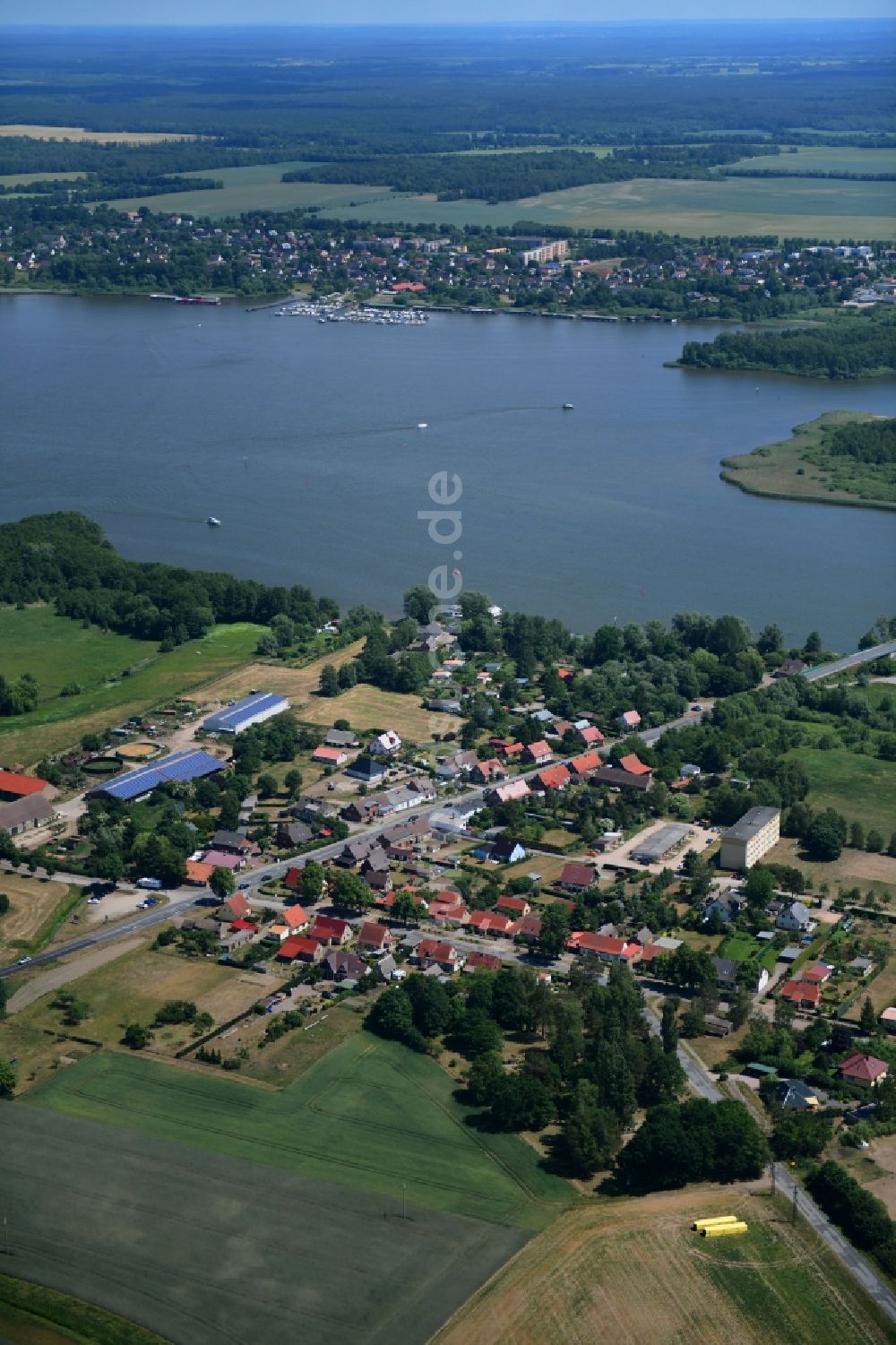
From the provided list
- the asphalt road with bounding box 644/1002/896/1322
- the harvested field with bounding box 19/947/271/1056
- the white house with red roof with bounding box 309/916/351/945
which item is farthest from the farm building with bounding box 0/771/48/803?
the asphalt road with bounding box 644/1002/896/1322

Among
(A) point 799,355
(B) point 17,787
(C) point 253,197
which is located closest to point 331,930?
(B) point 17,787

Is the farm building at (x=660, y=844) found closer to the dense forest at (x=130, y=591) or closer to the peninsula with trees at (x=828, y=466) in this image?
the dense forest at (x=130, y=591)

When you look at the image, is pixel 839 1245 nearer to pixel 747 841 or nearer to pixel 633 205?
pixel 747 841

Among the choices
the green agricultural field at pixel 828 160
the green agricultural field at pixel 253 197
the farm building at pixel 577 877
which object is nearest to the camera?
A: the farm building at pixel 577 877

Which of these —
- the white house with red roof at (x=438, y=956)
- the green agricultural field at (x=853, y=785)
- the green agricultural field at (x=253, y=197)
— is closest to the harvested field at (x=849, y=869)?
the green agricultural field at (x=853, y=785)

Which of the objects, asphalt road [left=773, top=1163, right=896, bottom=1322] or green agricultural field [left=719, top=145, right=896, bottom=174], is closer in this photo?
asphalt road [left=773, top=1163, right=896, bottom=1322]

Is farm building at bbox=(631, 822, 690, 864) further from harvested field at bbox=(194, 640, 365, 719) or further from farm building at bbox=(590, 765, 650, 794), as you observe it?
harvested field at bbox=(194, 640, 365, 719)
